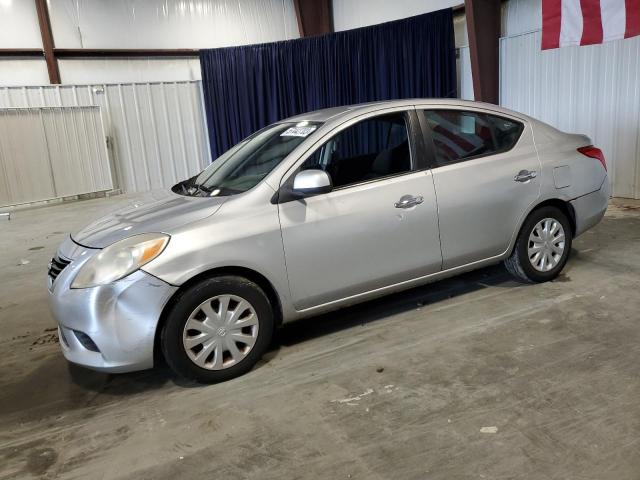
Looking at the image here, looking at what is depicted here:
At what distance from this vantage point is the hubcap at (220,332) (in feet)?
9.62

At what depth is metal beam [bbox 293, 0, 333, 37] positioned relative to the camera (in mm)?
12672

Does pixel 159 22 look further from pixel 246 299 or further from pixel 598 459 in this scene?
pixel 598 459

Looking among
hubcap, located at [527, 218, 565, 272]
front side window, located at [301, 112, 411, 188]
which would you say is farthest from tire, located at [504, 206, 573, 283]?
front side window, located at [301, 112, 411, 188]

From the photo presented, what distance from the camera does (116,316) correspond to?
9.16ft

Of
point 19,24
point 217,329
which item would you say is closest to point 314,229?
point 217,329

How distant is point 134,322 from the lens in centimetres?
280

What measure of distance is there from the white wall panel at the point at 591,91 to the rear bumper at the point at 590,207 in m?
3.51

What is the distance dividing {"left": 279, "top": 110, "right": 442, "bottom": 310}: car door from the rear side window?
6.2 inches

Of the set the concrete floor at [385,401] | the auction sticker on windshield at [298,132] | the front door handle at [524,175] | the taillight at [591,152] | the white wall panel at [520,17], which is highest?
the white wall panel at [520,17]

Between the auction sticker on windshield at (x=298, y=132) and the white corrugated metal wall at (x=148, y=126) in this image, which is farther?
the white corrugated metal wall at (x=148, y=126)

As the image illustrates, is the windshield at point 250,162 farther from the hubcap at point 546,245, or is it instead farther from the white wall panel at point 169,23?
the white wall panel at point 169,23

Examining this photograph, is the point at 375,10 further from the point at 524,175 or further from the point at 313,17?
the point at 524,175

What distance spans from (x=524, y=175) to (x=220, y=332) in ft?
7.69

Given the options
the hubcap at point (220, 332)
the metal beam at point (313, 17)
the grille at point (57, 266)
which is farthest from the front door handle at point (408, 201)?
the metal beam at point (313, 17)
